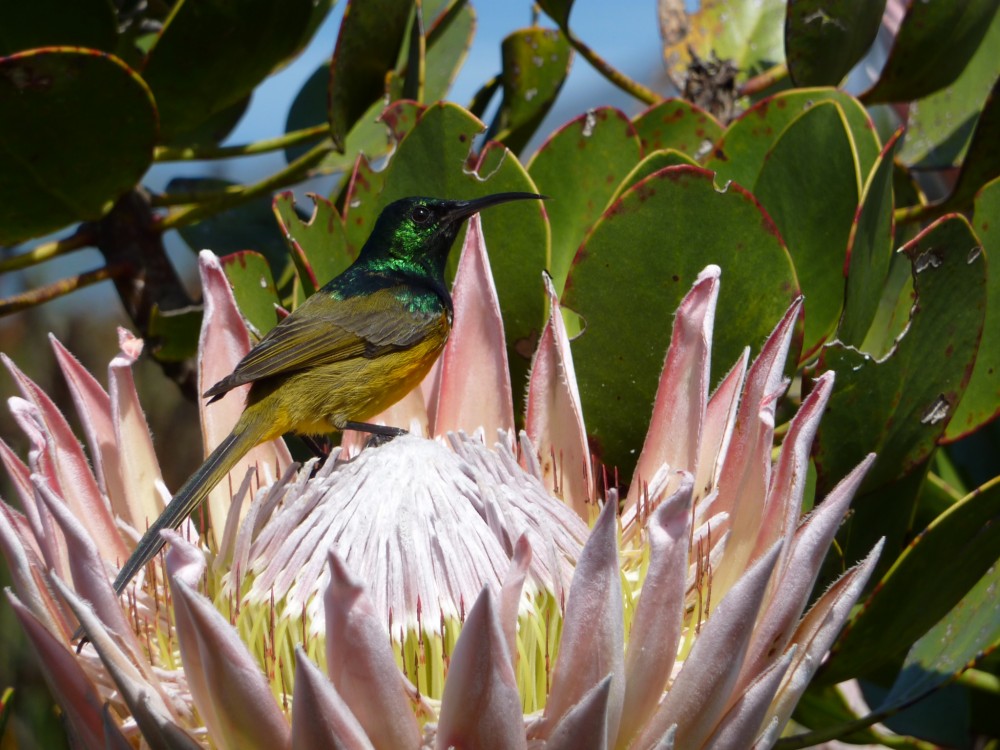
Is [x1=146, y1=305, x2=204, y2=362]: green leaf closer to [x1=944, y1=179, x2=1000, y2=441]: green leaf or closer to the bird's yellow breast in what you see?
the bird's yellow breast

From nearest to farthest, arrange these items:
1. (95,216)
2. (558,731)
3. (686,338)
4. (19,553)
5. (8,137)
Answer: (558,731), (19,553), (686,338), (8,137), (95,216)

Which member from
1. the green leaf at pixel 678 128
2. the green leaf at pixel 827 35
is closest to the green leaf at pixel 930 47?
the green leaf at pixel 827 35

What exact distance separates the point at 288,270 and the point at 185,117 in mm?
407

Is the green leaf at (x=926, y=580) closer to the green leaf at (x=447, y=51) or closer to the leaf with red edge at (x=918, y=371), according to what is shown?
the leaf with red edge at (x=918, y=371)

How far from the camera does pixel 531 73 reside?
1.96 metres

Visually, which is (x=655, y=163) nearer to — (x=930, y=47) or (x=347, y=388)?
(x=930, y=47)

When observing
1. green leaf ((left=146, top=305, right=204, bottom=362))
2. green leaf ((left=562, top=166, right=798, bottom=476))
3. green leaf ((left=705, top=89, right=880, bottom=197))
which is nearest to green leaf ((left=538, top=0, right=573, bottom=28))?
green leaf ((left=705, top=89, right=880, bottom=197))

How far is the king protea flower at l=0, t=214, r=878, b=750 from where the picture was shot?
0.92 metres

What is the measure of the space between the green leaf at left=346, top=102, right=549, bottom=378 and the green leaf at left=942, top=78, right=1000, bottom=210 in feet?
2.29

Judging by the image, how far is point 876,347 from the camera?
1.38 meters

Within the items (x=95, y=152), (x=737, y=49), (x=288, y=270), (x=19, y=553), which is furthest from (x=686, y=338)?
(x=737, y=49)

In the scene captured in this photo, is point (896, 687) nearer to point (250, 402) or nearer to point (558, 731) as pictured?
point (558, 731)

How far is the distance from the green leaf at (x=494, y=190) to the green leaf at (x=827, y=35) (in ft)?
1.62

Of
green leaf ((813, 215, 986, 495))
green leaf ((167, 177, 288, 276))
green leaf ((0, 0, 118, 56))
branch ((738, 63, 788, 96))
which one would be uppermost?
branch ((738, 63, 788, 96))
